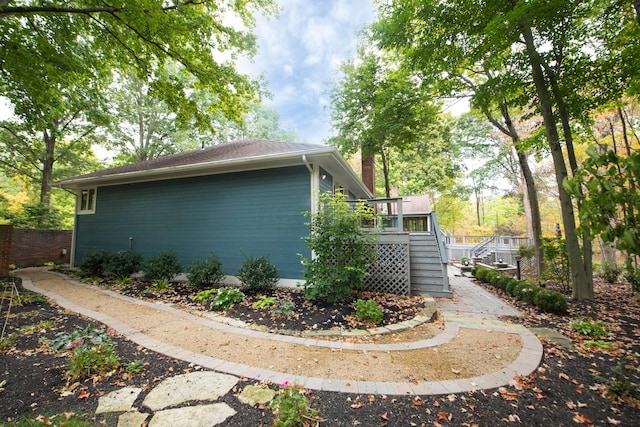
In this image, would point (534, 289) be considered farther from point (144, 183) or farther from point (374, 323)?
point (144, 183)

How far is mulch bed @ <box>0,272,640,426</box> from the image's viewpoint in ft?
6.22

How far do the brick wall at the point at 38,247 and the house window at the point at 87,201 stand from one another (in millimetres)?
1920

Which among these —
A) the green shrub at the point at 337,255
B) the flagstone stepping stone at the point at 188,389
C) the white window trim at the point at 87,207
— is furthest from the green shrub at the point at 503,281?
the white window trim at the point at 87,207

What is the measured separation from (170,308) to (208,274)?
4.48 feet

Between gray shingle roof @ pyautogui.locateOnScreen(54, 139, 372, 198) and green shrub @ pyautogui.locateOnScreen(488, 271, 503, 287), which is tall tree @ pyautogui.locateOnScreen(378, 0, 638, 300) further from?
gray shingle roof @ pyautogui.locateOnScreen(54, 139, 372, 198)

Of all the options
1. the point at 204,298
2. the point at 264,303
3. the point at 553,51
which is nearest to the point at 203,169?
the point at 204,298

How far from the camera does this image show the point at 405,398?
7.10ft

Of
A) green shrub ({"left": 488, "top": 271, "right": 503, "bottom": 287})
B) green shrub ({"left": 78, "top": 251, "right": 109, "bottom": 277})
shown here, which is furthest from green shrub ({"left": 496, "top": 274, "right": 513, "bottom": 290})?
green shrub ({"left": 78, "top": 251, "right": 109, "bottom": 277})

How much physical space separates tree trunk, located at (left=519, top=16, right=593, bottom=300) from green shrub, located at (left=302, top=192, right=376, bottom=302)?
15.3ft

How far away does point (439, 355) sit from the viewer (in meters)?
3.05

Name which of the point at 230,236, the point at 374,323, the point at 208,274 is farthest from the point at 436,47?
the point at 208,274

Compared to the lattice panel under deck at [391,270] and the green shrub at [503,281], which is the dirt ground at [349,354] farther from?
the green shrub at [503,281]

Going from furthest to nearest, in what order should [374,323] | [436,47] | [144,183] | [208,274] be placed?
[144,183] → [436,47] → [208,274] → [374,323]

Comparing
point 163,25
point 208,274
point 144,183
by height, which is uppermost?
point 163,25
